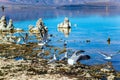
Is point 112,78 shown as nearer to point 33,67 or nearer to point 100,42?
point 33,67

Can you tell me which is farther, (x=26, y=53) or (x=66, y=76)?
(x=26, y=53)

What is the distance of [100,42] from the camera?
3059 inches

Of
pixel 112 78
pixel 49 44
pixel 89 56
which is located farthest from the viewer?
pixel 49 44

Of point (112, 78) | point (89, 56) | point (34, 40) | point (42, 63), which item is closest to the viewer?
point (112, 78)

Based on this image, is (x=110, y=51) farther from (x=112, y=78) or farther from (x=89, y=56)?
(x=112, y=78)

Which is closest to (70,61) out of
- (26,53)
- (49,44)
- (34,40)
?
(26,53)

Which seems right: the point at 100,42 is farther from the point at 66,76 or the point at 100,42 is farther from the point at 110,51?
the point at 66,76

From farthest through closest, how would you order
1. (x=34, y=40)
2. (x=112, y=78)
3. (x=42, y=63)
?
1. (x=34, y=40)
2. (x=42, y=63)
3. (x=112, y=78)

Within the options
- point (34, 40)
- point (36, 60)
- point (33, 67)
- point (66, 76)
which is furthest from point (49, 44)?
point (66, 76)

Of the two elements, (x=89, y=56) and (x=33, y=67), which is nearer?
(x=33, y=67)

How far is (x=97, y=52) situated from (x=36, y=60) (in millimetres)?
13486

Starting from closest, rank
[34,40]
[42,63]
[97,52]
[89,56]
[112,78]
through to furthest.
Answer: [112,78], [42,63], [89,56], [97,52], [34,40]

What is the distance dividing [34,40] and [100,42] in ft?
43.1

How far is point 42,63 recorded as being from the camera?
168 ft
